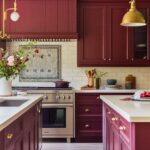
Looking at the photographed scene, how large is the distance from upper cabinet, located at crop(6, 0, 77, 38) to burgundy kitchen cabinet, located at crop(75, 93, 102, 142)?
1217mm

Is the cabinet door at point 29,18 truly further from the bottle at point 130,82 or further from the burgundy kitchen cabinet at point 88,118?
the bottle at point 130,82

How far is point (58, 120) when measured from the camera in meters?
5.49

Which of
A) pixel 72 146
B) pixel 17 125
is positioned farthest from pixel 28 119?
pixel 72 146

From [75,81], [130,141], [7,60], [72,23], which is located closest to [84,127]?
[75,81]

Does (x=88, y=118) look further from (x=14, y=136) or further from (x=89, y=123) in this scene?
(x=14, y=136)

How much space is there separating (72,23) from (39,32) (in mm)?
588

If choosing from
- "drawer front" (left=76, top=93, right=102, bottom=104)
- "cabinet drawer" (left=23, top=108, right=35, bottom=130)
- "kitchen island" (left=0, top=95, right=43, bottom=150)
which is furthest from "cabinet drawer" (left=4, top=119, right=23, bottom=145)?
"drawer front" (left=76, top=93, right=102, bottom=104)

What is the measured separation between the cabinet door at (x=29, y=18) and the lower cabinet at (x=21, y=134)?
2307 millimetres

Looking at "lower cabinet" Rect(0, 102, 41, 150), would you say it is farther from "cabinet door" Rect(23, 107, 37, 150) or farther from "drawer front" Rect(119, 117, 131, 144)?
"drawer front" Rect(119, 117, 131, 144)

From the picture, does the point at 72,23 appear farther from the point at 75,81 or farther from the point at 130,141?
the point at 130,141

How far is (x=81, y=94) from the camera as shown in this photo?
5.57 meters

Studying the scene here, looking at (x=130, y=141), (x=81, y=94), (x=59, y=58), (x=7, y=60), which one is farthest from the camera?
(x=59, y=58)

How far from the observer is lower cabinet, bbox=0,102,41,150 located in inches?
87.1

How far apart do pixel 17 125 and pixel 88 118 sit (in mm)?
3081
